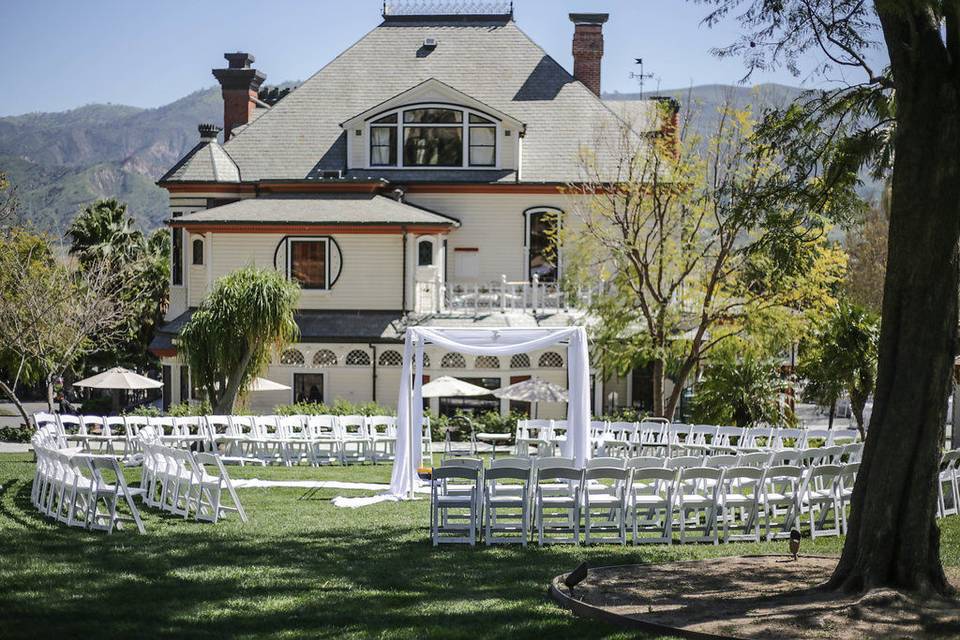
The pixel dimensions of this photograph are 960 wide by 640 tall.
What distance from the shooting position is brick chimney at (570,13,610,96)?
42.3 meters

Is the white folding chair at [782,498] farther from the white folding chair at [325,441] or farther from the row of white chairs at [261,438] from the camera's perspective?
the white folding chair at [325,441]

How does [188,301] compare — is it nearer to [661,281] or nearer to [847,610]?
Result: [661,281]

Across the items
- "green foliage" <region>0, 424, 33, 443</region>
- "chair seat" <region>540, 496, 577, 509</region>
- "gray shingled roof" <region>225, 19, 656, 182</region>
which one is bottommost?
"green foliage" <region>0, 424, 33, 443</region>

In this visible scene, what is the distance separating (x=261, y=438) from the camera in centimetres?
2486

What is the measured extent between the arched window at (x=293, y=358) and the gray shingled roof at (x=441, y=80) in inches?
255

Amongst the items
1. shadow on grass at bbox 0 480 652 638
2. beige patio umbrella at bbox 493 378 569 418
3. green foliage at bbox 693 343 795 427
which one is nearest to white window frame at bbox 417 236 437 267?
beige patio umbrella at bbox 493 378 569 418

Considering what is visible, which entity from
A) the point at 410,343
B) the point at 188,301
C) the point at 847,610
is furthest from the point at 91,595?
the point at 188,301

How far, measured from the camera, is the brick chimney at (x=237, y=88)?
143ft

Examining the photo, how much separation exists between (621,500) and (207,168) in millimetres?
26369

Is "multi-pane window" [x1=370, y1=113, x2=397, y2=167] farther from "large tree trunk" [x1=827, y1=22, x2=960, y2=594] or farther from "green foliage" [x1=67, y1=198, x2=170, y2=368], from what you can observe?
"large tree trunk" [x1=827, y1=22, x2=960, y2=594]

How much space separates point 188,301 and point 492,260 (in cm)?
922

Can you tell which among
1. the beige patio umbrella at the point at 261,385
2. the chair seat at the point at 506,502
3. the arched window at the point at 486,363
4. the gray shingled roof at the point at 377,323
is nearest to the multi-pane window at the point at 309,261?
the gray shingled roof at the point at 377,323

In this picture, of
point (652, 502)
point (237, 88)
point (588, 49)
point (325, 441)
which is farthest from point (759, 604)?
point (237, 88)

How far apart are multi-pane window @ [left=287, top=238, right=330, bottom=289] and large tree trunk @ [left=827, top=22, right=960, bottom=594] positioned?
25.4 metres
